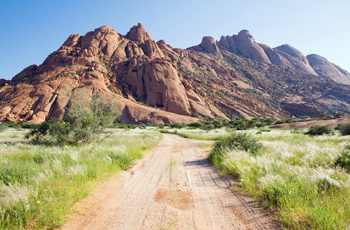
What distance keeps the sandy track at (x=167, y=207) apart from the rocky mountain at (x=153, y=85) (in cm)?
4023

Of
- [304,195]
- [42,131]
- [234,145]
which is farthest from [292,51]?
[42,131]

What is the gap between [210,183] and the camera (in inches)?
189

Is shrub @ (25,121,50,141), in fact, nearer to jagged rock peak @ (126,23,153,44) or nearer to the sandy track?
the sandy track

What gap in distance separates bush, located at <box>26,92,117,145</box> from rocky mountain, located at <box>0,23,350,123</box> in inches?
1207

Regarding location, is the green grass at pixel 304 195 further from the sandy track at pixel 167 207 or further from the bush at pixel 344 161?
the sandy track at pixel 167 207

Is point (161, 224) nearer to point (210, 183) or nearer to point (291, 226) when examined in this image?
point (291, 226)

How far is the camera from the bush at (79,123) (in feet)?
33.0

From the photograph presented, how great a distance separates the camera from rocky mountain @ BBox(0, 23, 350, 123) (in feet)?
202

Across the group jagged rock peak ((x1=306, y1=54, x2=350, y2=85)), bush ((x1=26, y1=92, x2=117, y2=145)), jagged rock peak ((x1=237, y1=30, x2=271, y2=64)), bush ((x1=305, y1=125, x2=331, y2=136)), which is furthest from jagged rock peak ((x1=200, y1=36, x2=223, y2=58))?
bush ((x1=26, y1=92, x2=117, y2=145))

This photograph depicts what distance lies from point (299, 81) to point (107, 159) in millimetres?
150607

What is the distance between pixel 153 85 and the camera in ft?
256

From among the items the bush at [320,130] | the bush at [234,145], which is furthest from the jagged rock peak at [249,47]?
the bush at [234,145]

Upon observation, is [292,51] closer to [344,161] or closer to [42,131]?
[344,161]

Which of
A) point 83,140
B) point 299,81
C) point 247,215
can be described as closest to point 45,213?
point 247,215
